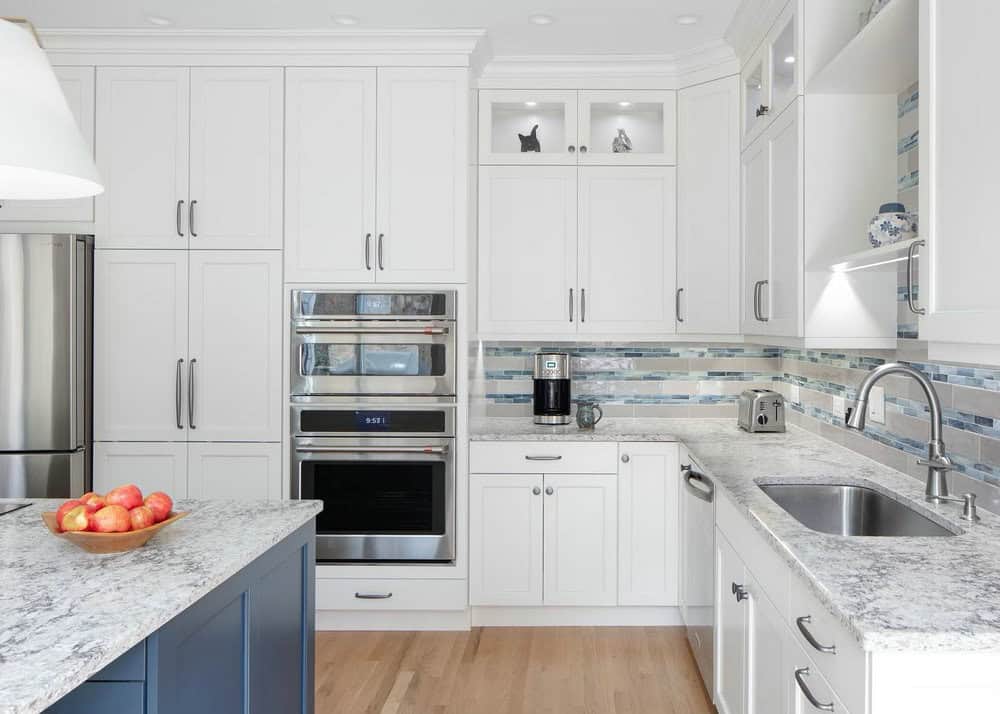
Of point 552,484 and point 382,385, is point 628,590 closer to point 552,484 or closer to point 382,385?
point 552,484

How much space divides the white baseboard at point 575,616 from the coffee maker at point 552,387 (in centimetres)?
88

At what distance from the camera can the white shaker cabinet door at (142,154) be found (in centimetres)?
342

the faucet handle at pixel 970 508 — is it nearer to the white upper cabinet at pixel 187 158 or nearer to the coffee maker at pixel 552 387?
the coffee maker at pixel 552 387

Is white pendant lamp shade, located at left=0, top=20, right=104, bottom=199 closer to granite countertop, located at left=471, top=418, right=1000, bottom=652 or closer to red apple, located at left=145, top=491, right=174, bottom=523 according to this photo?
red apple, located at left=145, top=491, right=174, bottom=523

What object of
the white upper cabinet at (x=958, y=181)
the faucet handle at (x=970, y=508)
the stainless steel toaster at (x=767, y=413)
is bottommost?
the faucet handle at (x=970, y=508)

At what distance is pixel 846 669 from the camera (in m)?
1.31

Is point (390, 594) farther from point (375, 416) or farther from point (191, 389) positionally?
point (191, 389)

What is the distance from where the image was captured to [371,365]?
11.2 feet

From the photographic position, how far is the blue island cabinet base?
1323mm

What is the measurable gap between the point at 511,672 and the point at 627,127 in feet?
8.37

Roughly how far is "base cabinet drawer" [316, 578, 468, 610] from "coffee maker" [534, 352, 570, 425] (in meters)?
0.89

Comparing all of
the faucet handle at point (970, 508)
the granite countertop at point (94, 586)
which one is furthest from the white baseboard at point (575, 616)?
the faucet handle at point (970, 508)

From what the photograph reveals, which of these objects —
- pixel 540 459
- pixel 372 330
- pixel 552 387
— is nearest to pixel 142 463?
pixel 372 330

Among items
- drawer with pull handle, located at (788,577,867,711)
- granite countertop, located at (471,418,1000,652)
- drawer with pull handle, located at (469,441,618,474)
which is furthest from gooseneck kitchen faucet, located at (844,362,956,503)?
drawer with pull handle, located at (469,441,618,474)
